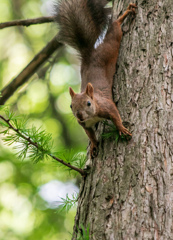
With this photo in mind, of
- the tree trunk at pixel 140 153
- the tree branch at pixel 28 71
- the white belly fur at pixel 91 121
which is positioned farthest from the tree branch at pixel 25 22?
the white belly fur at pixel 91 121

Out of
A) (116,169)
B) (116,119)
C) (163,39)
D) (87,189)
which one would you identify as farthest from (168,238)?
(163,39)

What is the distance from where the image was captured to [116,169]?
6.07 ft

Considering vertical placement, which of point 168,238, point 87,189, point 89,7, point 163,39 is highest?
point 89,7

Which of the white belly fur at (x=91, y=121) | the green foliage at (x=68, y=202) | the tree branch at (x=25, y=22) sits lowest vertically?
the green foliage at (x=68, y=202)

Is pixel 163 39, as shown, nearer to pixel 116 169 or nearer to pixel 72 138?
pixel 116 169

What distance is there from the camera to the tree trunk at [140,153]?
1.61 metres

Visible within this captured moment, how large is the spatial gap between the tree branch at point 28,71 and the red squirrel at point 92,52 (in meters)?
0.38

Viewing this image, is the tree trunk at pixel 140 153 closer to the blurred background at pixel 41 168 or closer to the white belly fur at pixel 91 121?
the white belly fur at pixel 91 121

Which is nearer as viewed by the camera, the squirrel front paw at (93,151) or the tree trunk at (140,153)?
the tree trunk at (140,153)

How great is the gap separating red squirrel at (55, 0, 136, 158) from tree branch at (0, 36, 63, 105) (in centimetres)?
38

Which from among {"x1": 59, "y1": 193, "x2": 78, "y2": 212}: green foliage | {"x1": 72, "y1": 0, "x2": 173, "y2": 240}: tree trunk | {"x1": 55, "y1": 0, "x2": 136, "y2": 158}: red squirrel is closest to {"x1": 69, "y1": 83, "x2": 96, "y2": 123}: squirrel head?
{"x1": 55, "y1": 0, "x2": 136, "y2": 158}: red squirrel

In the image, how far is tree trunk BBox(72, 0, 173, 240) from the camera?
1613 mm

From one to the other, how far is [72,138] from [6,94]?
81.1 inches

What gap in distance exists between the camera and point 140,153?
71.4 inches
